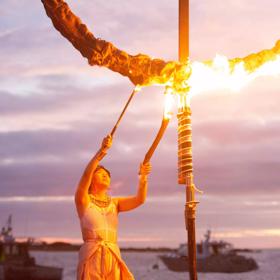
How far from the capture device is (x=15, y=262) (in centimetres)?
4909

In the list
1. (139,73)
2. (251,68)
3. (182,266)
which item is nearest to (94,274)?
(139,73)

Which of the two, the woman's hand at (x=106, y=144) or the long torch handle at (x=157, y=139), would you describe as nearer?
the woman's hand at (x=106, y=144)

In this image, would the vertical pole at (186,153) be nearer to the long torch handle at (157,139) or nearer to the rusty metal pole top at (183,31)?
the rusty metal pole top at (183,31)

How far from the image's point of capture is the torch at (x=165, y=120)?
647 cm

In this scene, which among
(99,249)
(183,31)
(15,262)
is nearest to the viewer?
(99,249)

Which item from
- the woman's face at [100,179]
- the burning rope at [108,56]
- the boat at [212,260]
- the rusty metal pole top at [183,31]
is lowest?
the woman's face at [100,179]

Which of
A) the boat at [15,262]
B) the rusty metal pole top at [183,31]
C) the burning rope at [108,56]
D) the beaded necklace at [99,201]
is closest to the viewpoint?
the burning rope at [108,56]

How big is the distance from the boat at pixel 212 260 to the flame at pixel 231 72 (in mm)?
61979

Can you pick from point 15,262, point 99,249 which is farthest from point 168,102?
point 15,262

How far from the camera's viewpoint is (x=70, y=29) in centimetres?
590

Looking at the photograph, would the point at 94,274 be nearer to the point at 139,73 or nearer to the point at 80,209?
the point at 80,209

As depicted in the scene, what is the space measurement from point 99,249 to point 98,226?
0.20m

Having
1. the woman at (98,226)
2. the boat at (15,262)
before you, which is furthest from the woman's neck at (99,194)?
the boat at (15,262)

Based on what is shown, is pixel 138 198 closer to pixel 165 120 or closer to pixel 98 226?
pixel 98 226
